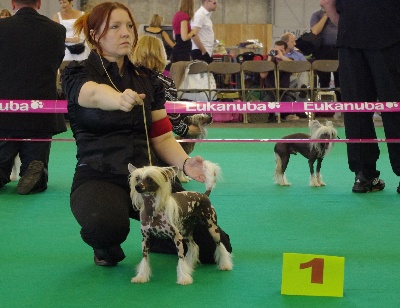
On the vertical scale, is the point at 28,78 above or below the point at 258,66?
above

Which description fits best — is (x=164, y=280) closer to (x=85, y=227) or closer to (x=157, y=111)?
(x=85, y=227)

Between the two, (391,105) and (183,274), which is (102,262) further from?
(391,105)

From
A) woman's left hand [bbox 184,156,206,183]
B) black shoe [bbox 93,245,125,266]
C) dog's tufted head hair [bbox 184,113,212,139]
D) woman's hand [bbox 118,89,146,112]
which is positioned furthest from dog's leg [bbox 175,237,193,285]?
dog's tufted head hair [bbox 184,113,212,139]

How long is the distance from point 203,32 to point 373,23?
18.9 ft

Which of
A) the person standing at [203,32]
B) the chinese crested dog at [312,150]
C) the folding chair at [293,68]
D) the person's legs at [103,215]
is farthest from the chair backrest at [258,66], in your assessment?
the person's legs at [103,215]

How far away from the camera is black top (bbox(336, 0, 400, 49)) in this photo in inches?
185

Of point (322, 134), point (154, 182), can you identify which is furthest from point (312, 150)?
point (154, 182)

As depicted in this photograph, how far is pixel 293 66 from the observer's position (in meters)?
10.9

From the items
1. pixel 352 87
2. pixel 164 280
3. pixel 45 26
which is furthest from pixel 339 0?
pixel 164 280

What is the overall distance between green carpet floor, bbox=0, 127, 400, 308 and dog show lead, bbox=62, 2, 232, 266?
159 millimetres

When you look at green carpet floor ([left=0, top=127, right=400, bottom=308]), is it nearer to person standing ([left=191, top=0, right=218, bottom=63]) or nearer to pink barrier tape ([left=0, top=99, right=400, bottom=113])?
pink barrier tape ([left=0, top=99, right=400, bottom=113])

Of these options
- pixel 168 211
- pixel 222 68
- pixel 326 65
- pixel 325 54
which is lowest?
pixel 222 68

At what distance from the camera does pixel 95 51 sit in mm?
3035

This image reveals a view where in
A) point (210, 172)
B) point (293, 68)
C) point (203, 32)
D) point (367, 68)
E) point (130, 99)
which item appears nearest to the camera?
point (130, 99)
